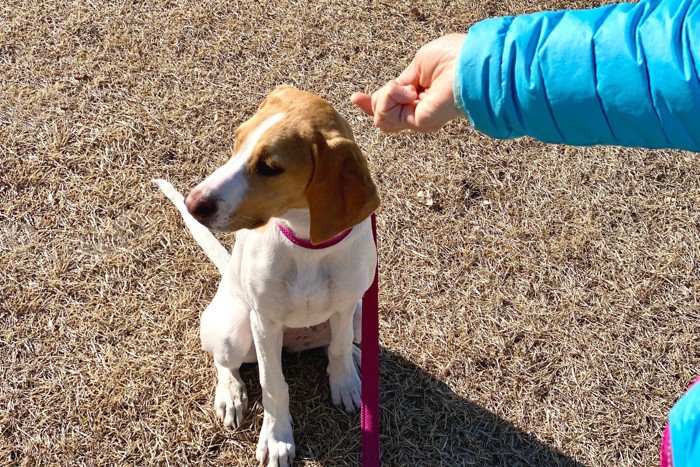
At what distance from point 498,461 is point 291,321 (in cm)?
137

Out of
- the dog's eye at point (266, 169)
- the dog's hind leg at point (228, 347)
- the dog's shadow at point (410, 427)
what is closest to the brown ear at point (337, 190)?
the dog's eye at point (266, 169)

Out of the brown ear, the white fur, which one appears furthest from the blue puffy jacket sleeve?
the white fur

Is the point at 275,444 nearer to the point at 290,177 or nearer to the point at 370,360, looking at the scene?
the point at 370,360

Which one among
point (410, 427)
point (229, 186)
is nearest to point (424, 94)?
point (229, 186)

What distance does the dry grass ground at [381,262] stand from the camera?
3.64 metres

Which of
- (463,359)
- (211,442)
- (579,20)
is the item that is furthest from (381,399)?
(579,20)

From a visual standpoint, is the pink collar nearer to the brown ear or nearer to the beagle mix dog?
the beagle mix dog

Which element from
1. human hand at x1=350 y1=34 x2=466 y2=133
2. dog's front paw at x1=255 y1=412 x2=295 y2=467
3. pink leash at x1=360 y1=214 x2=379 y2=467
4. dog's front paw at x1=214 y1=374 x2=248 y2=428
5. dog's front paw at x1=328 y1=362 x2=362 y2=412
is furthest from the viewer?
dog's front paw at x1=328 y1=362 x2=362 y2=412

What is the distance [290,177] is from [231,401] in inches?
59.5

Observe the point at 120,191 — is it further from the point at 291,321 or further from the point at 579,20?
the point at 579,20

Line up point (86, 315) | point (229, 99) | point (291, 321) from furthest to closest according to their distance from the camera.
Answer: point (229, 99) < point (86, 315) < point (291, 321)

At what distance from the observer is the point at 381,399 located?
3.78 m

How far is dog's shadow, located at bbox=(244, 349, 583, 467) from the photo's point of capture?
3.60 metres

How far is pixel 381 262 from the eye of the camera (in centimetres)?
422
